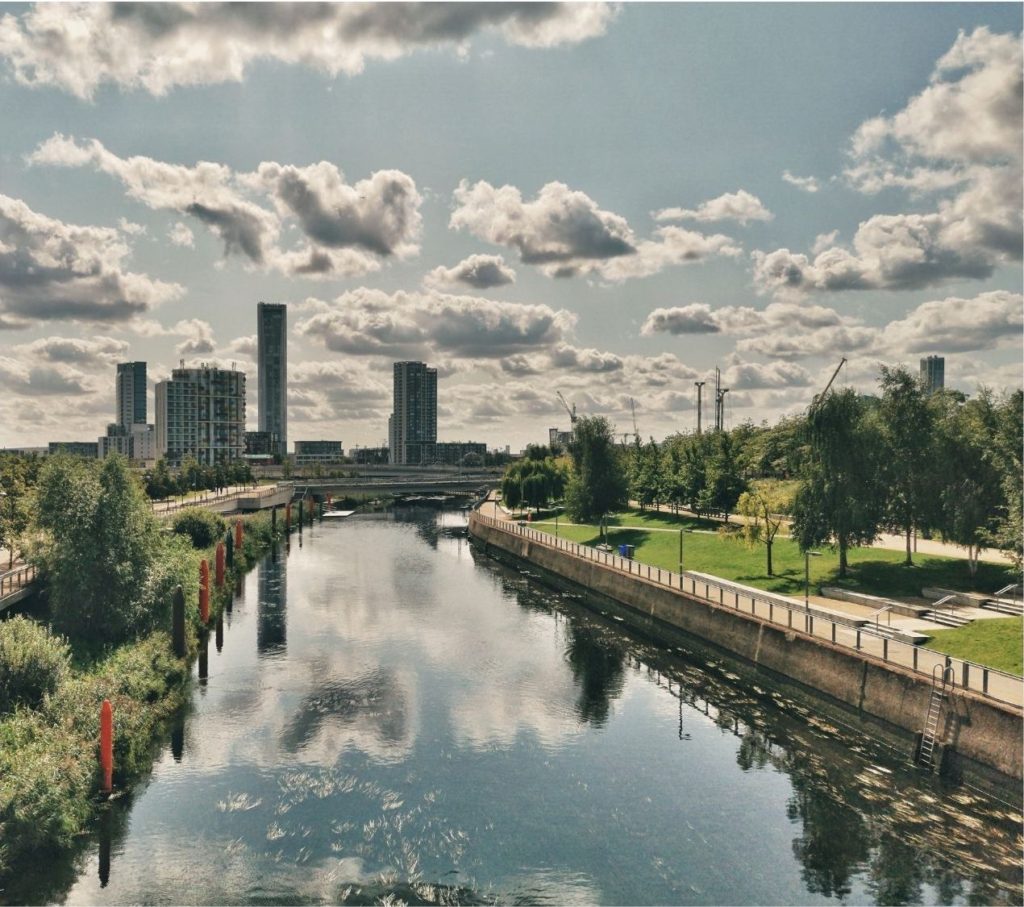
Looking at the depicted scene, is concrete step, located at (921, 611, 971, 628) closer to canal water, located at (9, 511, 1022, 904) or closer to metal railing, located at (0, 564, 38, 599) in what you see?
canal water, located at (9, 511, 1022, 904)

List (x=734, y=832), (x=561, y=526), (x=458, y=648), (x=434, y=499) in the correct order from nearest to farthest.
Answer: (x=734, y=832), (x=458, y=648), (x=561, y=526), (x=434, y=499)

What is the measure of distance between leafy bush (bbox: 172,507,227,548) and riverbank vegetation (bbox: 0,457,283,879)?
52.5ft

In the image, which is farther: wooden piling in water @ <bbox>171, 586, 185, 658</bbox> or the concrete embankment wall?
wooden piling in water @ <bbox>171, 586, 185, 658</bbox>

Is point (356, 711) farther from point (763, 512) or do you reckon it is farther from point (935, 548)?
point (935, 548)

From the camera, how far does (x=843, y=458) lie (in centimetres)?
5088

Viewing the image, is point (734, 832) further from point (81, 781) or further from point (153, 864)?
point (81, 781)

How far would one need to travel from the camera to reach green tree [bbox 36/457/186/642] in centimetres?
4050

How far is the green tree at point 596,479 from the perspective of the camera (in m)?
82.8

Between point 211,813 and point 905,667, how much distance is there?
26437mm

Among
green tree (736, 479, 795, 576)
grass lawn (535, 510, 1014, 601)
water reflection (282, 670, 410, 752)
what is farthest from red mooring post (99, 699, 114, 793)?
green tree (736, 479, 795, 576)

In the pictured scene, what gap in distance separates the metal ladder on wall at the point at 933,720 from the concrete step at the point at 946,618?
32.5 feet

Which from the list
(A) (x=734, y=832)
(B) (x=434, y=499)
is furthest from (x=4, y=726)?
(B) (x=434, y=499)

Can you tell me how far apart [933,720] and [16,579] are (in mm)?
45241

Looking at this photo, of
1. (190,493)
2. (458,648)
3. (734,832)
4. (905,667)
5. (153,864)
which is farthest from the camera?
(190,493)
